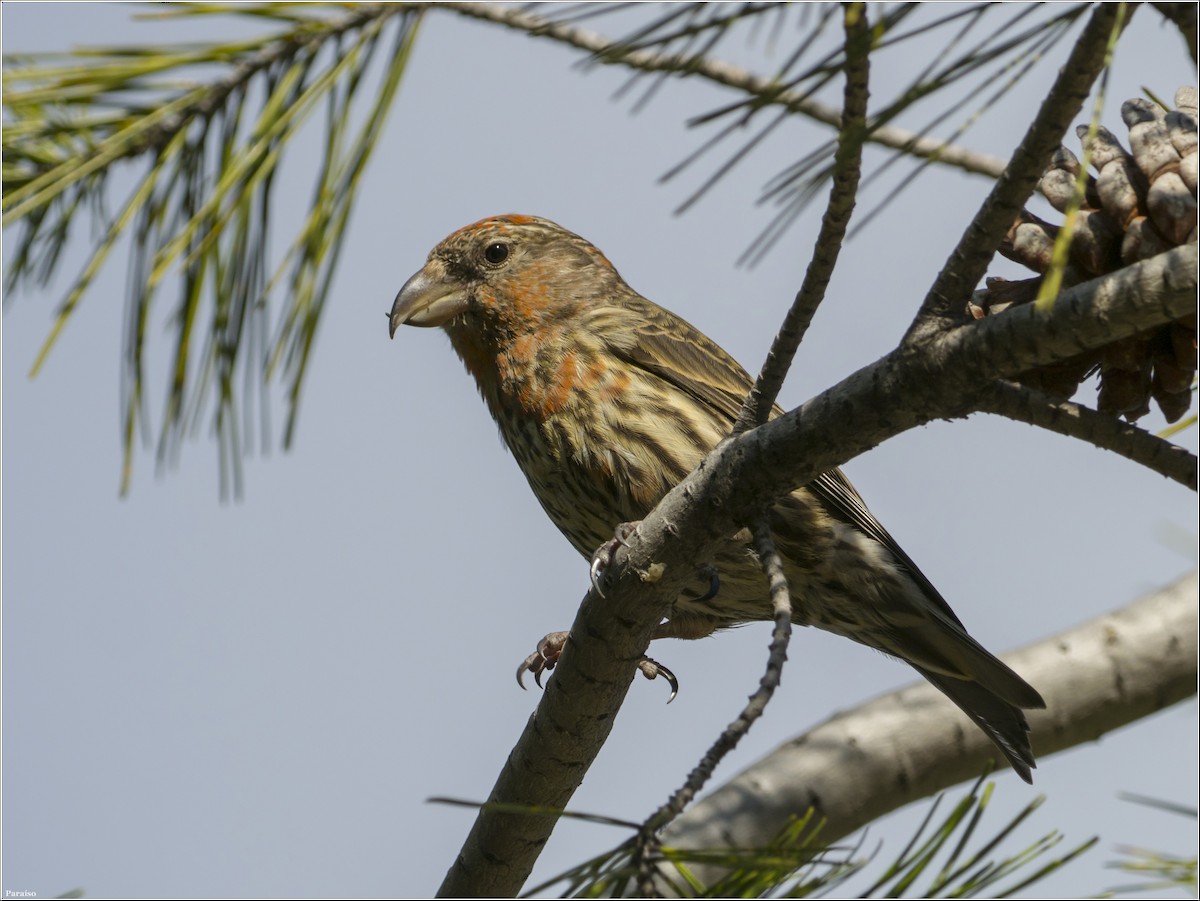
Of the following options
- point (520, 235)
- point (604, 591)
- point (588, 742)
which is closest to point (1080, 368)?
point (604, 591)

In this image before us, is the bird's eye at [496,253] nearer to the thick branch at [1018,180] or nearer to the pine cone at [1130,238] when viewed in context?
the pine cone at [1130,238]

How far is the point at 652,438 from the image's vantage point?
417 centimetres

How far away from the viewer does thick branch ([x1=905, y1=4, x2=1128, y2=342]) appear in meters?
1.79

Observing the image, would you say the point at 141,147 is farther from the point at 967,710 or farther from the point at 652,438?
the point at 967,710

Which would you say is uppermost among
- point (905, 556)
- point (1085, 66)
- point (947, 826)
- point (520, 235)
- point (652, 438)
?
point (520, 235)

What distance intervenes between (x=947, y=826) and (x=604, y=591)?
124 centimetres

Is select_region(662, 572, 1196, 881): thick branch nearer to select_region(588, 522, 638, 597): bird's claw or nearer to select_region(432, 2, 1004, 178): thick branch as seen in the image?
select_region(588, 522, 638, 597): bird's claw

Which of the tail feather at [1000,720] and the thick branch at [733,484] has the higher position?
the thick branch at [733,484]

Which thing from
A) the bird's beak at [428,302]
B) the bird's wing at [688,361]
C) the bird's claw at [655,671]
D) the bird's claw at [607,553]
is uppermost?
the bird's beak at [428,302]

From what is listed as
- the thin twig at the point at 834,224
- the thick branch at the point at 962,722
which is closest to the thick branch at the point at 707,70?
the thin twig at the point at 834,224

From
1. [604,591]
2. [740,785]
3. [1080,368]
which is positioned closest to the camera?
[1080,368]

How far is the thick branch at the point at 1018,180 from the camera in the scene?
1.79 m

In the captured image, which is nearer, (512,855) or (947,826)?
(947,826)

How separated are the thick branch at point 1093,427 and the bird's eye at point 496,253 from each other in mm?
2989
